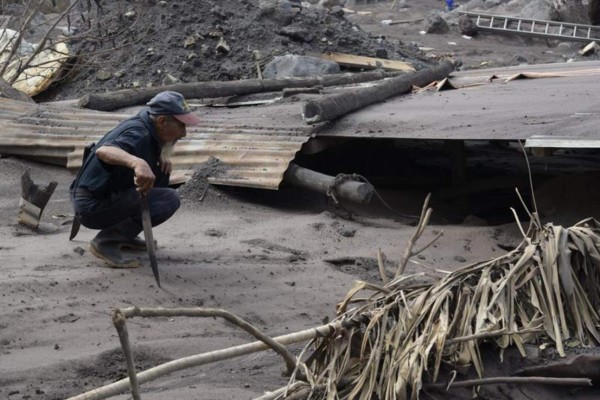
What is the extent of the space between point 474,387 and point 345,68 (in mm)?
10501

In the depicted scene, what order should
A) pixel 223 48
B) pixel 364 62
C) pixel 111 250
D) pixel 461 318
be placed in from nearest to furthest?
1. pixel 461 318
2. pixel 111 250
3. pixel 364 62
4. pixel 223 48

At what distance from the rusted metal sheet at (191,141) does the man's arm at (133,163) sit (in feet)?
8.17

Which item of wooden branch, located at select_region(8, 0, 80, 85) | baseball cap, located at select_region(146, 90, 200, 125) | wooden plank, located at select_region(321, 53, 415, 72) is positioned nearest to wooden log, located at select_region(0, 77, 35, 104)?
wooden branch, located at select_region(8, 0, 80, 85)

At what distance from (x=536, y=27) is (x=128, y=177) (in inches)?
677

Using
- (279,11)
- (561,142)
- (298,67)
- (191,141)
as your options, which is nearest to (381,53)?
(279,11)

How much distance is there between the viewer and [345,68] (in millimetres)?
14594

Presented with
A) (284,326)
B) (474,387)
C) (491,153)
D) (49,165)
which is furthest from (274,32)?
(474,387)

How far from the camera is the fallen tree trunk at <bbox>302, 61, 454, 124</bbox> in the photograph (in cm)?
878

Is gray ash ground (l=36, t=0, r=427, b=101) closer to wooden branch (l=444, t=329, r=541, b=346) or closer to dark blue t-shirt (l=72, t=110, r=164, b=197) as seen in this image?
dark blue t-shirt (l=72, t=110, r=164, b=197)

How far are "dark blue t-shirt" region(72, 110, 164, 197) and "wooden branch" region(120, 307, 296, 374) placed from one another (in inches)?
96.1

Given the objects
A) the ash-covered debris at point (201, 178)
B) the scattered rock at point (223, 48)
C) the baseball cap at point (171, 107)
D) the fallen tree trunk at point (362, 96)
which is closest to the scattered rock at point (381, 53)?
the scattered rock at point (223, 48)

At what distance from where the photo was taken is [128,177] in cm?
637

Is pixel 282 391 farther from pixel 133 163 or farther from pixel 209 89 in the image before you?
pixel 209 89

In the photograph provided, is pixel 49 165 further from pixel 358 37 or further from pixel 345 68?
pixel 358 37
